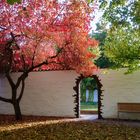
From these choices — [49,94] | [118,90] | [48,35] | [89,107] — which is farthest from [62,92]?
[89,107]

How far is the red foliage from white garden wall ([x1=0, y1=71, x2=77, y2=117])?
1.44m

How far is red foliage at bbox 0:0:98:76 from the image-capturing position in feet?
44.0

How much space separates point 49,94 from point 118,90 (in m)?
3.89

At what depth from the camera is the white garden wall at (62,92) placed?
15086 mm

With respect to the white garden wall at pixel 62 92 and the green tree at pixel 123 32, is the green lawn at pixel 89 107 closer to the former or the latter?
the white garden wall at pixel 62 92

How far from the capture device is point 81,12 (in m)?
14.0

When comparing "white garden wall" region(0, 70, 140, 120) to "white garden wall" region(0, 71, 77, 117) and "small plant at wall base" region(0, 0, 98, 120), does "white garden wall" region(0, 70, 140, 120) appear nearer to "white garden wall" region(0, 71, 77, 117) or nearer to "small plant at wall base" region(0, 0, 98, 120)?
"white garden wall" region(0, 71, 77, 117)

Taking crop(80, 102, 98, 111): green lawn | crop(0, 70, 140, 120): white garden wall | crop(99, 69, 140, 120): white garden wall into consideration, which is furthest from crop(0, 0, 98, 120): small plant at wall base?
crop(80, 102, 98, 111): green lawn

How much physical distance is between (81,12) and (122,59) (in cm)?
297

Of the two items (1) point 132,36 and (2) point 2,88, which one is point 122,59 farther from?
(2) point 2,88

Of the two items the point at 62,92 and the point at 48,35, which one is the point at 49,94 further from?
the point at 48,35

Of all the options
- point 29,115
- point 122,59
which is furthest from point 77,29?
point 29,115

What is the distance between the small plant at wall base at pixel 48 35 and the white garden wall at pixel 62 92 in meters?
1.21

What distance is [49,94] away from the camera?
1680cm
